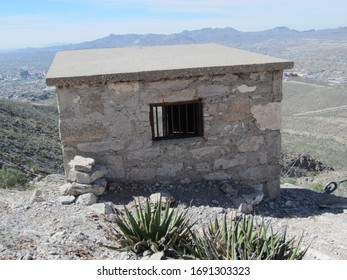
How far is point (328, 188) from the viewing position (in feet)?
25.8

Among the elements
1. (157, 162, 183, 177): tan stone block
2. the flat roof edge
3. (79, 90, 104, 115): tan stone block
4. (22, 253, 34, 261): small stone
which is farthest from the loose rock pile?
(22, 253, 34, 261): small stone

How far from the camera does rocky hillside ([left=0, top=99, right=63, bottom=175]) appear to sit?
12.1m

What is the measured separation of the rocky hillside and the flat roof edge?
4468mm

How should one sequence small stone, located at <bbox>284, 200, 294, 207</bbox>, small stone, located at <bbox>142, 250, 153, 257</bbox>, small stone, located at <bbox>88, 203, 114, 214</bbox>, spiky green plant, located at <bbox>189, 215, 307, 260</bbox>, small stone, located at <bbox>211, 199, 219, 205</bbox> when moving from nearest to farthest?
spiky green plant, located at <bbox>189, 215, 307, 260</bbox>
small stone, located at <bbox>142, 250, 153, 257</bbox>
small stone, located at <bbox>88, 203, 114, 214</bbox>
small stone, located at <bbox>211, 199, 219, 205</bbox>
small stone, located at <bbox>284, 200, 294, 207</bbox>

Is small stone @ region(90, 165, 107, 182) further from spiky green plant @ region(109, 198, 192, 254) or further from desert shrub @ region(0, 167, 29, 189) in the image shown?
desert shrub @ region(0, 167, 29, 189)

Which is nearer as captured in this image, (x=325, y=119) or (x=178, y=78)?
(x=178, y=78)

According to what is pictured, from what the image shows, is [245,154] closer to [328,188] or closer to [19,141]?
[328,188]

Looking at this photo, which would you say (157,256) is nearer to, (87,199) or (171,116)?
(87,199)

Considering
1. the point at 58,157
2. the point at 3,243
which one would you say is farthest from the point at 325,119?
the point at 3,243

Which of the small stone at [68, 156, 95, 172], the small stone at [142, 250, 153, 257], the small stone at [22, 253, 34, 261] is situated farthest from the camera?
the small stone at [68, 156, 95, 172]

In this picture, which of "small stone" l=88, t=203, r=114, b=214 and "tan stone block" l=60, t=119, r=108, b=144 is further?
"tan stone block" l=60, t=119, r=108, b=144

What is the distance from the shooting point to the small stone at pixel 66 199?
5833 mm

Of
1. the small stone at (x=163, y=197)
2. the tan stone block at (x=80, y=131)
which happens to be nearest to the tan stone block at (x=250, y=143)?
the small stone at (x=163, y=197)
